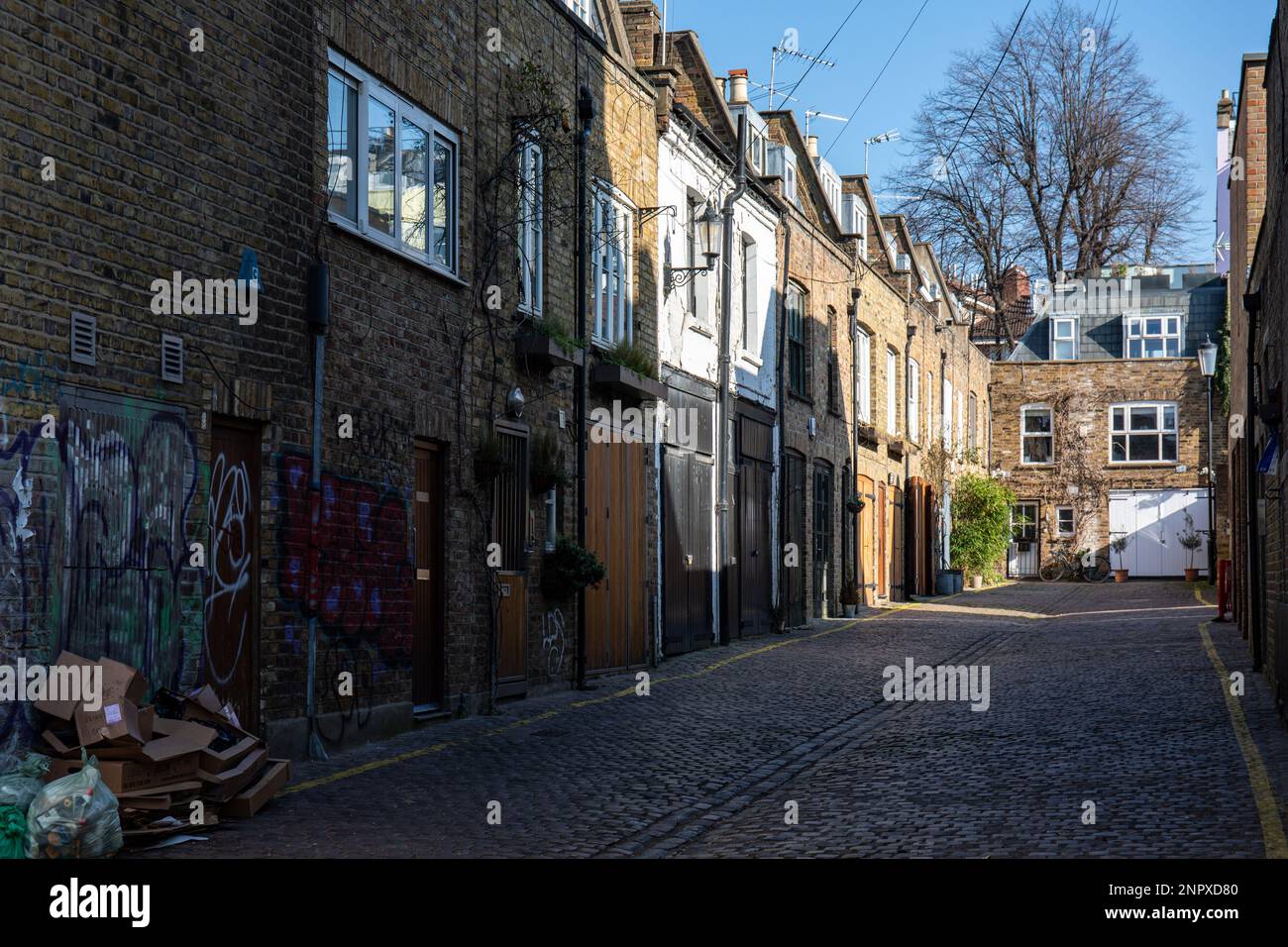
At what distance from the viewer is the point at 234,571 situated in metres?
9.65

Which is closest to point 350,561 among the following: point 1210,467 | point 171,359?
point 171,359

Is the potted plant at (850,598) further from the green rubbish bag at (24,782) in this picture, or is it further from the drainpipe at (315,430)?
the green rubbish bag at (24,782)

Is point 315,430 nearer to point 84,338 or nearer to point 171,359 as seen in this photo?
point 171,359

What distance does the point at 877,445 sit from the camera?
3102 centimetres

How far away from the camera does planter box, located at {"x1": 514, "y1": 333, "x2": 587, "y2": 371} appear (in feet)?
45.8

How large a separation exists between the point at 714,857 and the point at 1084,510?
4133 cm

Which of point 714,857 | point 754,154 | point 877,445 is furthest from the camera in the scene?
point 877,445

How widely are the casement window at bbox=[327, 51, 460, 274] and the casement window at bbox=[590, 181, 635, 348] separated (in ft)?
Result: 10.9

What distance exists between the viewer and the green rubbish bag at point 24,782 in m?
6.82

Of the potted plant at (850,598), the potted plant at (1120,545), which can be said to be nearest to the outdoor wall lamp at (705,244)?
the potted plant at (850,598)

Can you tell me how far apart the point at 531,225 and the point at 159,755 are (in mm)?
8112

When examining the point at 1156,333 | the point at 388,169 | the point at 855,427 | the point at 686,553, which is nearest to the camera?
the point at 388,169

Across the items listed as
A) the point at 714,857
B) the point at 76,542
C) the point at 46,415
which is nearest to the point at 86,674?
the point at 76,542

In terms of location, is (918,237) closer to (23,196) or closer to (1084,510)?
(1084,510)
